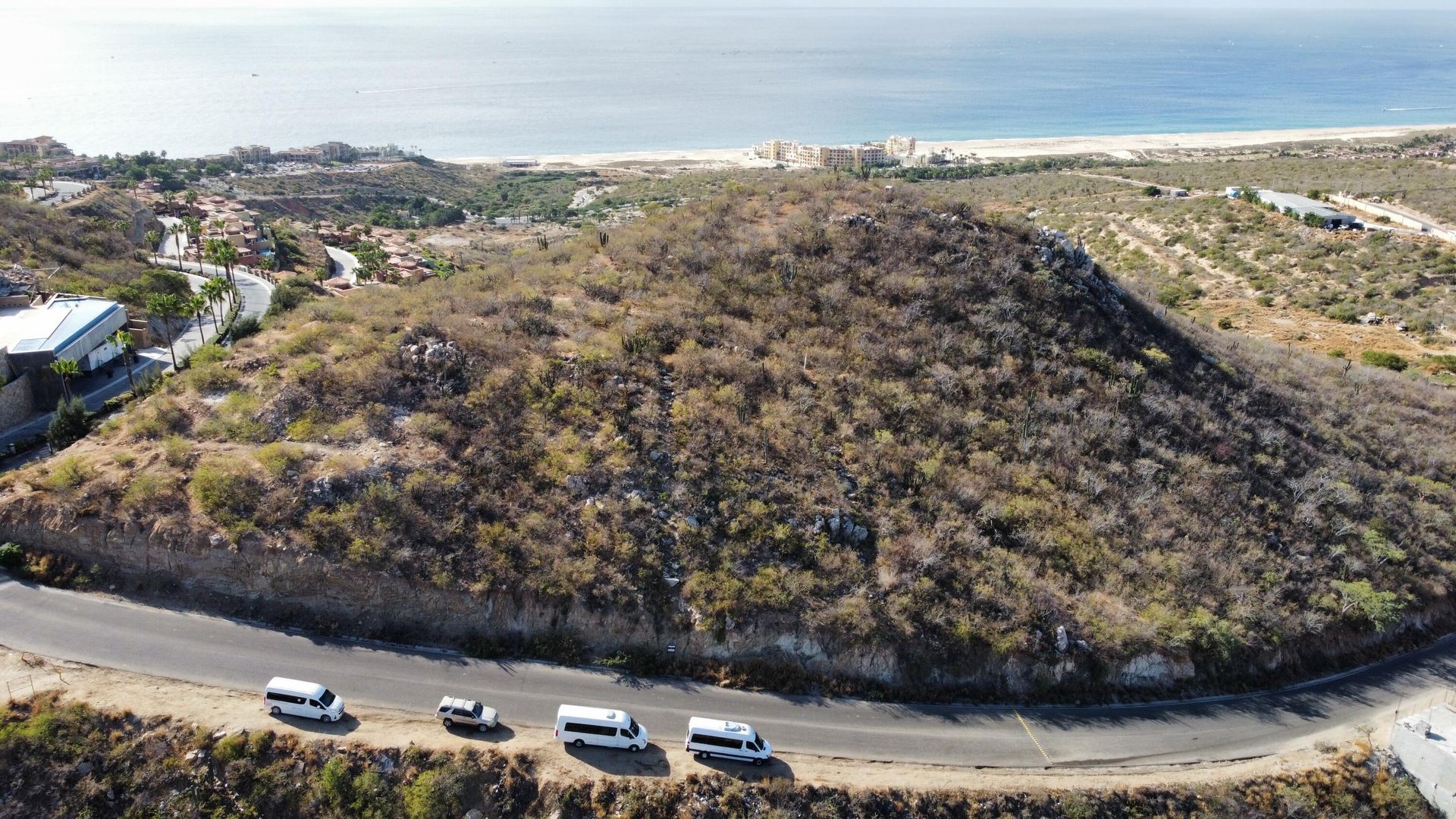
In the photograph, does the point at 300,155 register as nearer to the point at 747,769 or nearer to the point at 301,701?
the point at 301,701

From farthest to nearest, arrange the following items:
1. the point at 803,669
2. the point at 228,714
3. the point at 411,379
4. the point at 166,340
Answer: the point at 166,340 → the point at 411,379 → the point at 803,669 → the point at 228,714

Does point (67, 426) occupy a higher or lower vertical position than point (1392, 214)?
lower

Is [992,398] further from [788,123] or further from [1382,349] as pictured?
[788,123]

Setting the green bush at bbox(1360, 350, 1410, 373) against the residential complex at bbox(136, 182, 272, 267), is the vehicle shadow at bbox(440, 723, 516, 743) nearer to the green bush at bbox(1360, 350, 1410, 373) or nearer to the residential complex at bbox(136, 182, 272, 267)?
the green bush at bbox(1360, 350, 1410, 373)

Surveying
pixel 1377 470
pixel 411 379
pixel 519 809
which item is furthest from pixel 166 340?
pixel 1377 470

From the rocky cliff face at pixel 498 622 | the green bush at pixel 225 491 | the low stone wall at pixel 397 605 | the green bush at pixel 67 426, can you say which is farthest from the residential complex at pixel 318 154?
the low stone wall at pixel 397 605

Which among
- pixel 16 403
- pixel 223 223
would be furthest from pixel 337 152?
pixel 16 403

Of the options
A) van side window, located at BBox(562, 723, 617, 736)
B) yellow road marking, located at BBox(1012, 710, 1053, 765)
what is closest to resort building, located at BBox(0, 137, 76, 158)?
van side window, located at BBox(562, 723, 617, 736)

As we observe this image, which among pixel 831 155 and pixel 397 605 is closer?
pixel 397 605
